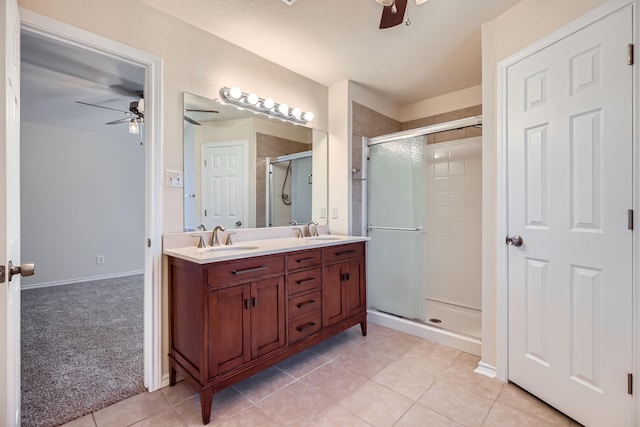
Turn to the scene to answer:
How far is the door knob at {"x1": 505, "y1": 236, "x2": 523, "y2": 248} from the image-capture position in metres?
1.76

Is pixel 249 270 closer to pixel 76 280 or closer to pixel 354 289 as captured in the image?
pixel 354 289

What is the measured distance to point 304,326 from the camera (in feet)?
6.75

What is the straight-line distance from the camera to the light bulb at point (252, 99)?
7.47 feet

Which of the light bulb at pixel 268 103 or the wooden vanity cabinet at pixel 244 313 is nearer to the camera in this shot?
the wooden vanity cabinet at pixel 244 313

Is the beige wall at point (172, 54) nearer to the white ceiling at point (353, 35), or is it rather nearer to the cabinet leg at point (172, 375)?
the white ceiling at point (353, 35)

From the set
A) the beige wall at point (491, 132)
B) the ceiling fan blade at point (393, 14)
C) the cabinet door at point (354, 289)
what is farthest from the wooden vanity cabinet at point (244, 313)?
the ceiling fan blade at point (393, 14)

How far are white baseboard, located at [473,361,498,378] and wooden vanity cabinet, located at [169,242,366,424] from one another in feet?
3.29

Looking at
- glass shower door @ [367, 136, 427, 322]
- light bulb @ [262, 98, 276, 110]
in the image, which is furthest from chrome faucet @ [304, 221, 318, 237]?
light bulb @ [262, 98, 276, 110]

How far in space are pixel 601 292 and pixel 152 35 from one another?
2.82 meters

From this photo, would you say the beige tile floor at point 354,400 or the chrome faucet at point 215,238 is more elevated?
the chrome faucet at point 215,238

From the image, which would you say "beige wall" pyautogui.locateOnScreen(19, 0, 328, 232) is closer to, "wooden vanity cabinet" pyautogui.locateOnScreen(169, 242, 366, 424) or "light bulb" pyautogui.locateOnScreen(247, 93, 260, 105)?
"light bulb" pyautogui.locateOnScreen(247, 93, 260, 105)

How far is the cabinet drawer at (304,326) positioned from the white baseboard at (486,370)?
1115mm

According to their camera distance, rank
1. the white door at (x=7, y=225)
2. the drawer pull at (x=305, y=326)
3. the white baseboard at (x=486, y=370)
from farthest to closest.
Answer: the drawer pull at (x=305, y=326) < the white baseboard at (x=486, y=370) < the white door at (x=7, y=225)

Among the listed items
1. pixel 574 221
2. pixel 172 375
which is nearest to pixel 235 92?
pixel 172 375
